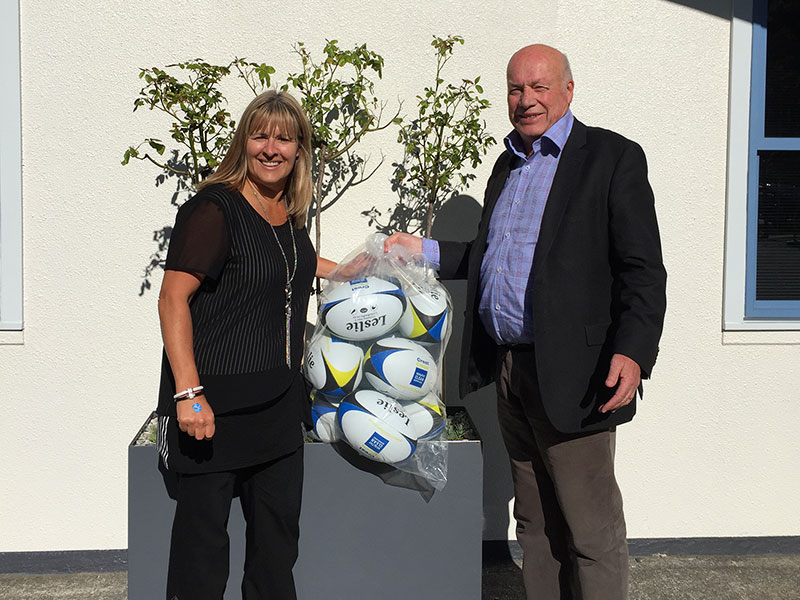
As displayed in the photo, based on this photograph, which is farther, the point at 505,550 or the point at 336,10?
the point at 505,550

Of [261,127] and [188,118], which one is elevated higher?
[188,118]

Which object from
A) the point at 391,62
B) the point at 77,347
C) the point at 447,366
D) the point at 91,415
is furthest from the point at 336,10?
the point at 91,415

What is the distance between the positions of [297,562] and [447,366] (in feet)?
4.10

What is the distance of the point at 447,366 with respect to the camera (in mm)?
3604

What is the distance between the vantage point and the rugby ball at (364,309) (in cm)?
260

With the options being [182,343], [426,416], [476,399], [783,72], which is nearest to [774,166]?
[783,72]

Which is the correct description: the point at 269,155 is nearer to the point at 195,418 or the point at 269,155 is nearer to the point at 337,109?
the point at 195,418

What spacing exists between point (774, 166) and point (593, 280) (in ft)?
5.64

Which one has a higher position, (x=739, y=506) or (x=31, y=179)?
(x=31, y=179)

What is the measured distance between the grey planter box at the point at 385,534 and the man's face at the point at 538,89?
3.66ft

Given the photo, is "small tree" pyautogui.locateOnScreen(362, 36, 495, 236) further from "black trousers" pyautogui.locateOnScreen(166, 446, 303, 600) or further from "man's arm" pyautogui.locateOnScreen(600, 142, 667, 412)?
"black trousers" pyautogui.locateOnScreen(166, 446, 303, 600)

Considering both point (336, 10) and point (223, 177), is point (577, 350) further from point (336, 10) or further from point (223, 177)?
point (336, 10)

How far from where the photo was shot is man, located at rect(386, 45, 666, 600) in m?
2.39

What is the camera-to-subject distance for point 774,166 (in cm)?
362
